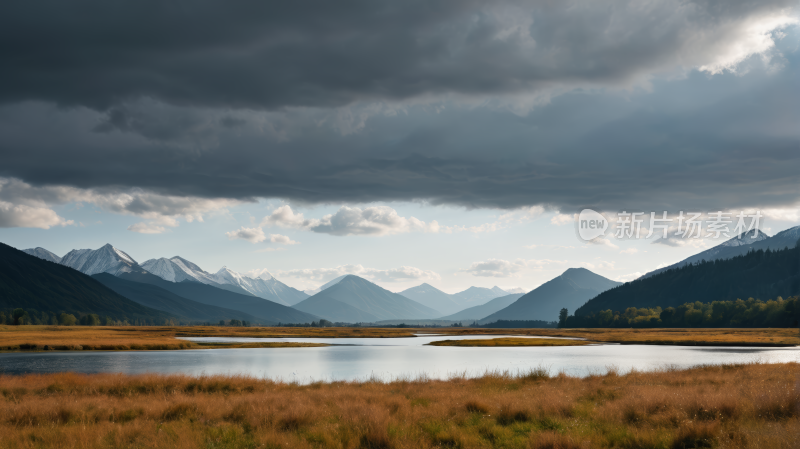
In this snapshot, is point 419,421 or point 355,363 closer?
point 419,421

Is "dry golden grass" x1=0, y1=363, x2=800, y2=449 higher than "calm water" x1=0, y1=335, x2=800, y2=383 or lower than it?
higher

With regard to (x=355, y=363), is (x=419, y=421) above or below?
above

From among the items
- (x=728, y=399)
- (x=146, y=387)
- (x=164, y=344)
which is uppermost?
(x=728, y=399)

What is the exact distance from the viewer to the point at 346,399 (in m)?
25.9

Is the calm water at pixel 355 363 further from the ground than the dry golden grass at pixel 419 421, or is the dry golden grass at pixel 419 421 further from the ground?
the dry golden grass at pixel 419 421

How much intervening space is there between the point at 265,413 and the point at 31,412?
961 centimetres

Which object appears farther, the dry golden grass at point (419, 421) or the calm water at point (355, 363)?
the calm water at point (355, 363)

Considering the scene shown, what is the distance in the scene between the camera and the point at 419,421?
2031 centimetres

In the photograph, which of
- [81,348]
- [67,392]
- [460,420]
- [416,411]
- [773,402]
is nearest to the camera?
[773,402]

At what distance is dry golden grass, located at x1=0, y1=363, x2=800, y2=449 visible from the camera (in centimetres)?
1603

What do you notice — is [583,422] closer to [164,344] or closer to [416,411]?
[416,411]

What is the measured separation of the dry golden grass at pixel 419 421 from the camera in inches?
631

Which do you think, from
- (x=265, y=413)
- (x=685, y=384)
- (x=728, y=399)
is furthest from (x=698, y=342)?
(x=265, y=413)

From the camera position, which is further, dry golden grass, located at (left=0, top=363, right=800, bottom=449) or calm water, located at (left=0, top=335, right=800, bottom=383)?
calm water, located at (left=0, top=335, right=800, bottom=383)
